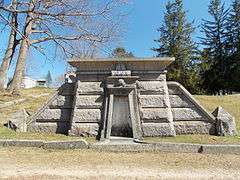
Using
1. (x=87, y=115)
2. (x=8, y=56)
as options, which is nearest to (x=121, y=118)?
(x=87, y=115)

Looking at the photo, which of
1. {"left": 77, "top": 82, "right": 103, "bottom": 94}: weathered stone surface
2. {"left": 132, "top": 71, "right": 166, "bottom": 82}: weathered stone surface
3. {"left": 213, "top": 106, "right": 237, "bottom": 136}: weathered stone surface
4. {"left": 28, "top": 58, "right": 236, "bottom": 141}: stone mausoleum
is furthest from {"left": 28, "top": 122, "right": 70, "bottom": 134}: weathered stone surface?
{"left": 213, "top": 106, "right": 237, "bottom": 136}: weathered stone surface

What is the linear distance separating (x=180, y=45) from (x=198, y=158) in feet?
108

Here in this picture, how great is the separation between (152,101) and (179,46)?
29.9 meters

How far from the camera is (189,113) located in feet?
36.3

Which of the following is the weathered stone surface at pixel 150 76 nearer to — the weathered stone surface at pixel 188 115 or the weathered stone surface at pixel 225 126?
the weathered stone surface at pixel 188 115

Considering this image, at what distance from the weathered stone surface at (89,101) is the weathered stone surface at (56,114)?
2.19 feet

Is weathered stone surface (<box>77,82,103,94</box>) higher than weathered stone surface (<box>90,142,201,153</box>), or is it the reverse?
weathered stone surface (<box>77,82,103,94</box>)

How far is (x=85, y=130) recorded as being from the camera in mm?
10742

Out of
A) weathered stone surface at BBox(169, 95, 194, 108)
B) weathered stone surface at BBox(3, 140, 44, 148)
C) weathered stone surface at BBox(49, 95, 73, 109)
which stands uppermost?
weathered stone surface at BBox(169, 95, 194, 108)

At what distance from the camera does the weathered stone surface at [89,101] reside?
11.0 meters

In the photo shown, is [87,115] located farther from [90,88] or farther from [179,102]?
[179,102]

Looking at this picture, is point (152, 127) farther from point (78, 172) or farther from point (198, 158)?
point (78, 172)

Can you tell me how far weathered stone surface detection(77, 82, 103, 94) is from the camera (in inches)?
442

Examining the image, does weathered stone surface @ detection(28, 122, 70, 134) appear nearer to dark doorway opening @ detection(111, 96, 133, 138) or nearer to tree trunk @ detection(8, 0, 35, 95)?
dark doorway opening @ detection(111, 96, 133, 138)
